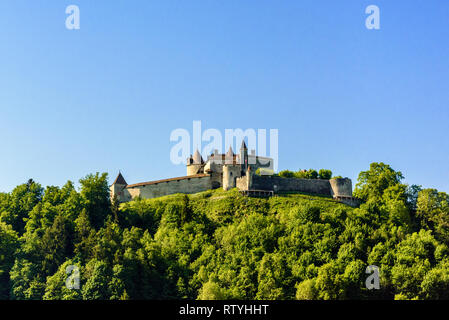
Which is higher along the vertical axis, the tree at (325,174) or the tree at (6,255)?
the tree at (325,174)

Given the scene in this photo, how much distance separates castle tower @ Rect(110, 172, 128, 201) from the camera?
318 feet

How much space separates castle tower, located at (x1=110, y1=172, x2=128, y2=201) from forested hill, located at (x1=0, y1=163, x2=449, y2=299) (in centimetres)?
579

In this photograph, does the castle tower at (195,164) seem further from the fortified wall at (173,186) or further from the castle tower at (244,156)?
the fortified wall at (173,186)

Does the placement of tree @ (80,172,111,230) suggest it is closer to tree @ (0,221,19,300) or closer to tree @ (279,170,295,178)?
tree @ (0,221,19,300)

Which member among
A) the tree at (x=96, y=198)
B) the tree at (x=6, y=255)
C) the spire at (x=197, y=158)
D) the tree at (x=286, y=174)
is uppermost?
the spire at (x=197, y=158)

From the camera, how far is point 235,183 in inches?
3661

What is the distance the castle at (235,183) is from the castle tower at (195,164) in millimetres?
2223

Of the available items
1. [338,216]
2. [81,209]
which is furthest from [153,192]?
[338,216]

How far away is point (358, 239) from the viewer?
7888cm

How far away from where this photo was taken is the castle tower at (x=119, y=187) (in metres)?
97.1

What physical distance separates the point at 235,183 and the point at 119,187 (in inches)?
649

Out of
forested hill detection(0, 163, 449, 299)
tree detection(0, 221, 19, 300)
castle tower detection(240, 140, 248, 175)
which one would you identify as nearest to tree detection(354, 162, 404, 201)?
forested hill detection(0, 163, 449, 299)

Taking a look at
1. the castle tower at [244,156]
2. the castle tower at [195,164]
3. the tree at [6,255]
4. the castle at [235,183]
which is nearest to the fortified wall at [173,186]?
the castle at [235,183]

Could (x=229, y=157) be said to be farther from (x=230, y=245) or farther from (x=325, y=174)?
(x=230, y=245)
